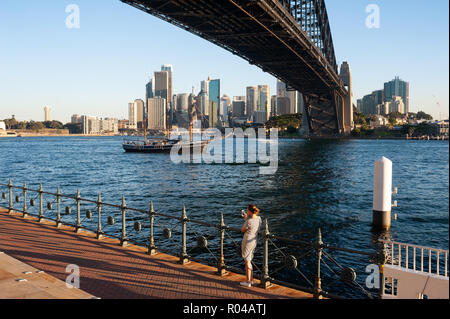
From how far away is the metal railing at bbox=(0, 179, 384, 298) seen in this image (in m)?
8.09

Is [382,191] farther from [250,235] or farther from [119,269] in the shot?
[119,269]

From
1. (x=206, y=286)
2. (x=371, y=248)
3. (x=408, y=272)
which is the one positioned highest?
(x=408, y=272)

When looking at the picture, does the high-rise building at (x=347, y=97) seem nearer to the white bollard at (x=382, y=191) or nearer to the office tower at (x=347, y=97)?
the office tower at (x=347, y=97)

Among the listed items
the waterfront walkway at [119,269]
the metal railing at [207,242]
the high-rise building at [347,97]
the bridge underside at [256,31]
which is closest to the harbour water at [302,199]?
the metal railing at [207,242]

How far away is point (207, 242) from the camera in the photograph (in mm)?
18547

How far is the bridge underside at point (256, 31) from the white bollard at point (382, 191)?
23.8 meters

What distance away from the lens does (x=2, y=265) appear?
8.49 m

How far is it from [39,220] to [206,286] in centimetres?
855

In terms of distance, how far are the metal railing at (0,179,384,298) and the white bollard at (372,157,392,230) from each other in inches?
177

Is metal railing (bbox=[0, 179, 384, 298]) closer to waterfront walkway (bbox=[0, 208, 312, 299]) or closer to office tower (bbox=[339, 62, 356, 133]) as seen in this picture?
waterfront walkway (bbox=[0, 208, 312, 299])

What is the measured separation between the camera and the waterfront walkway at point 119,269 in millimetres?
7828

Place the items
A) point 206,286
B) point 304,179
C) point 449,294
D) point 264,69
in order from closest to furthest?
point 449,294 → point 206,286 → point 304,179 → point 264,69
